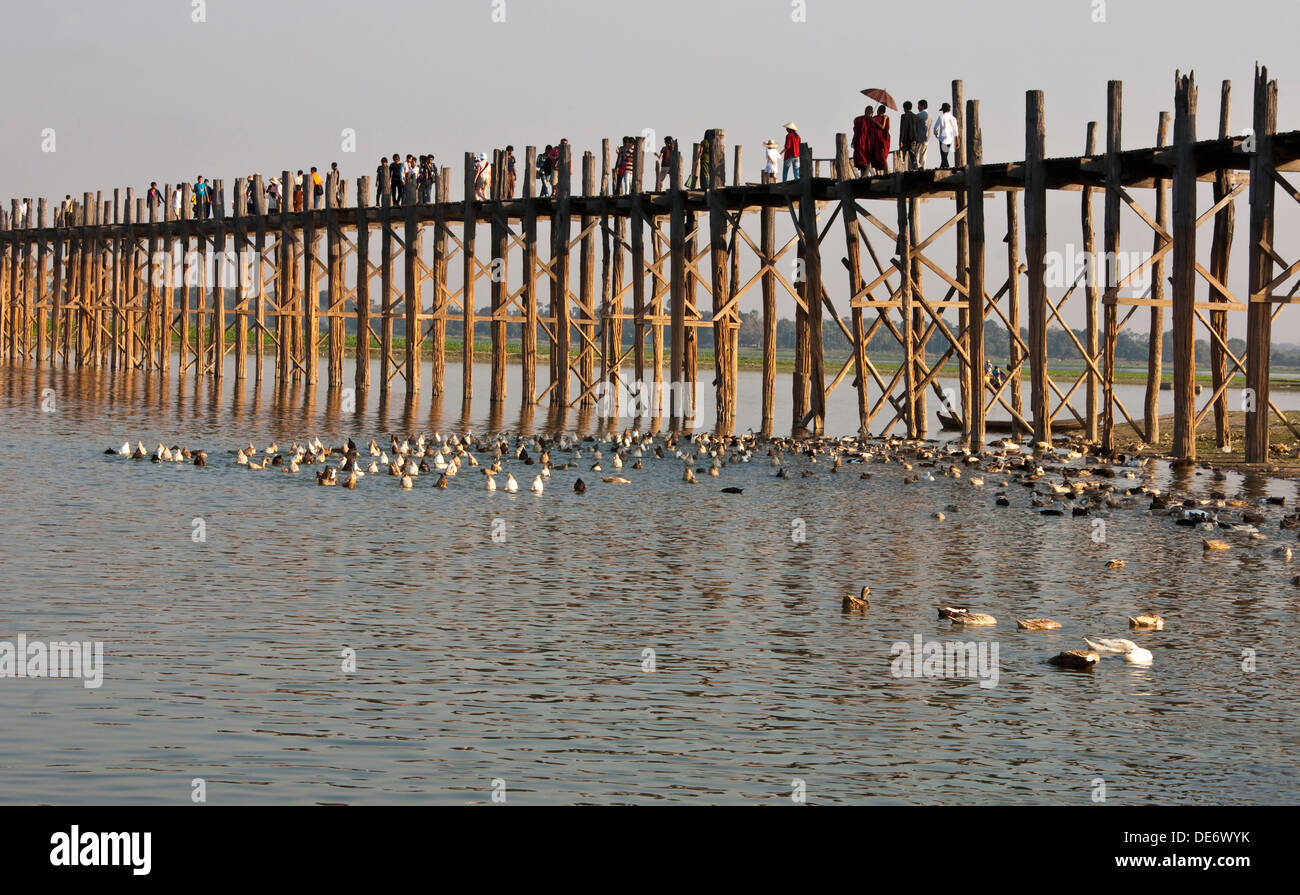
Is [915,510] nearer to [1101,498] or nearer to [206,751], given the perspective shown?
[1101,498]

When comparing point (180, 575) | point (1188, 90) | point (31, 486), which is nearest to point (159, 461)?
point (31, 486)

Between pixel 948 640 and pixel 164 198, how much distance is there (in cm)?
4960

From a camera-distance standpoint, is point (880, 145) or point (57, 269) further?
point (57, 269)

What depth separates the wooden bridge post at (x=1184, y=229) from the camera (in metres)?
21.6

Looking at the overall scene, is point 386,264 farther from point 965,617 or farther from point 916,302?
point 965,617

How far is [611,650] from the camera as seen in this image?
34.1 ft

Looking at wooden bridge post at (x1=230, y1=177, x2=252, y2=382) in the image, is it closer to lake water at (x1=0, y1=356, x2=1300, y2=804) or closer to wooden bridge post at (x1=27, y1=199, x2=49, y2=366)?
wooden bridge post at (x1=27, y1=199, x2=49, y2=366)

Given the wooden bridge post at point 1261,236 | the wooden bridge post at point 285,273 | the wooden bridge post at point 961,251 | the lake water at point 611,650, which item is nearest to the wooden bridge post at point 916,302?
the wooden bridge post at point 961,251

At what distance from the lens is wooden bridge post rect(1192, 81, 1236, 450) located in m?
25.1

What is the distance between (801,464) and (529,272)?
15.7 metres

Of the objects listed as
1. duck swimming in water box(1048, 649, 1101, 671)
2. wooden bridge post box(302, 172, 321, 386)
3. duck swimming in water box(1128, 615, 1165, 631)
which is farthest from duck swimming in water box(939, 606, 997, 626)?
wooden bridge post box(302, 172, 321, 386)

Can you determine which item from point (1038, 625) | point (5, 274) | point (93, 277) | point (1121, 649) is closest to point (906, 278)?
point (1038, 625)

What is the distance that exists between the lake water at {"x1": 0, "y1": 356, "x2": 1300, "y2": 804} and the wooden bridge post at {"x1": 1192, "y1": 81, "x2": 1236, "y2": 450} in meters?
8.12
